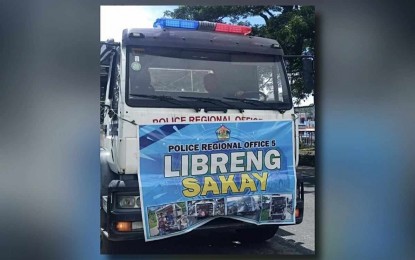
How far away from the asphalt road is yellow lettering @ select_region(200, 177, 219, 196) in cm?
27

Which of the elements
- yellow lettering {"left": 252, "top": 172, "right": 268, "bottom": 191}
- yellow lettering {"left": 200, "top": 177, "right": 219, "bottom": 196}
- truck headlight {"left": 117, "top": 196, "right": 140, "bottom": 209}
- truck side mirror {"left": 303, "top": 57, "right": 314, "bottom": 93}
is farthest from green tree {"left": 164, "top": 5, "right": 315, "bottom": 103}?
truck headlight {"left": 117, "top": 196, "right": 140, "bottom": 209}

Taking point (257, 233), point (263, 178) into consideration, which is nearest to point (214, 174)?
point (263, 178)

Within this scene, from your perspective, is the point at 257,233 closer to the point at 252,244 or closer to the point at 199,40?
the point at 252,244

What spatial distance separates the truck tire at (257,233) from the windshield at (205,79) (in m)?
0.81

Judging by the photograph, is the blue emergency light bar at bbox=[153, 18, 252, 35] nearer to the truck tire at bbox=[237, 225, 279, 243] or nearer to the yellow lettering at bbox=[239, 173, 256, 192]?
the yellow lettering at bbox=[239, 173, 256, 192]

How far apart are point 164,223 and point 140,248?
0.24 meters

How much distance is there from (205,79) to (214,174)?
24.9 inches

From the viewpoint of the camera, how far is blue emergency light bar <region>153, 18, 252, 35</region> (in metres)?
2.56

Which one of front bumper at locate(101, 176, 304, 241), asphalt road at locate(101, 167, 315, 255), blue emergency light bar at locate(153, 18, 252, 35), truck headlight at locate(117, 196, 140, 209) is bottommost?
asphalt road at locate(101, 167, 315, 255)
